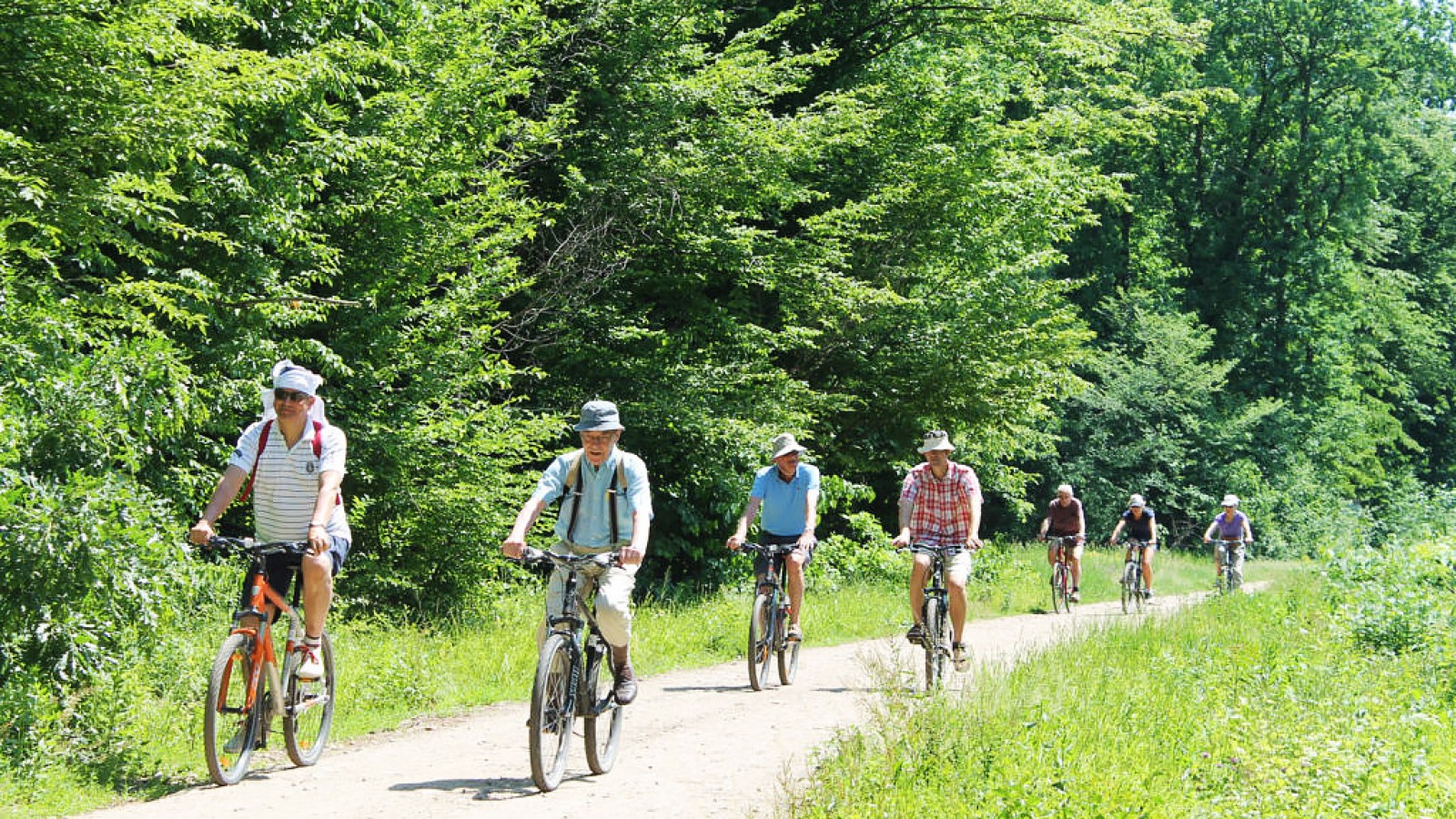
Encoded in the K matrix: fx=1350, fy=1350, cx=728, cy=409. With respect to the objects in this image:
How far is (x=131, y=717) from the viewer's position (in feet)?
26.6

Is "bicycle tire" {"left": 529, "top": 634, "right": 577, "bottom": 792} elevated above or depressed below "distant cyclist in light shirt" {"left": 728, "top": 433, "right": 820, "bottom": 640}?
below

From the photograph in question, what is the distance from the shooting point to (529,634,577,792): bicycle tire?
6.91 meters

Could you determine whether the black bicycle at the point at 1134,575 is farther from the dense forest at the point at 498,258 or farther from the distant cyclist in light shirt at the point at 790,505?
the distant cyclist in light shirt at the point at 790,505

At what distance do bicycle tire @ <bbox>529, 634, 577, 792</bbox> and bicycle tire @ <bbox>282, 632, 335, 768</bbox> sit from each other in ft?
4.84

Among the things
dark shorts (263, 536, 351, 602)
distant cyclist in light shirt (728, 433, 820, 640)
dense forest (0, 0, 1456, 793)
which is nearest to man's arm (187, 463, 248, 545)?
dark shorts (263, 536, 351, 602)

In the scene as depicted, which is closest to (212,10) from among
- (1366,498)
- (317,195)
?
(317,195)

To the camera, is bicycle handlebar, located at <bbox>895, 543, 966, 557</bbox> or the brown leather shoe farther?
bicycle handlebar, located at <bbox>895, 543, 966, 557</bbox>

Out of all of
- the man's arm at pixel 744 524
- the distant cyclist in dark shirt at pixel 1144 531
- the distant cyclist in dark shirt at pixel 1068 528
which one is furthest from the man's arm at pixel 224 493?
the distant cyclist in dark shirt at pixel 1144 531

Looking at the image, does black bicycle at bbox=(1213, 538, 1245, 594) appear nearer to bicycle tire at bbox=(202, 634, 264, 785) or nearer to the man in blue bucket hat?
the man in blue bucket hat

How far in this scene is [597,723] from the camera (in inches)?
304

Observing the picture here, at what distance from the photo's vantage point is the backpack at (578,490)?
7.64m

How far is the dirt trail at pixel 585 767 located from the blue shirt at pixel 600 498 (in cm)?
136

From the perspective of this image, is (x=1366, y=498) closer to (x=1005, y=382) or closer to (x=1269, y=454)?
(x=1269, y=454)

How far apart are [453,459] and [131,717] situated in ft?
17.9
